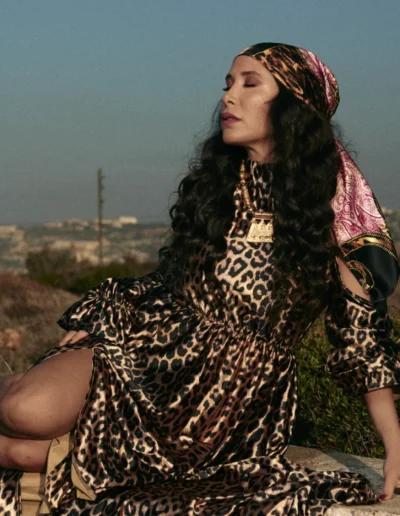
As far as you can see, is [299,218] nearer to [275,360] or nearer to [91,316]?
[275,360]

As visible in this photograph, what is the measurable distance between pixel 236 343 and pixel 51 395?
0.74m

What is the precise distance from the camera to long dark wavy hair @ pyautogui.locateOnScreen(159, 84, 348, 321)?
3.27 meters

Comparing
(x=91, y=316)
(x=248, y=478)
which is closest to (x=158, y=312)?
(x=91, y=316)

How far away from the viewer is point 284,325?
3.27 metres

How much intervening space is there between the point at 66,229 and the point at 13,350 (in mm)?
15622

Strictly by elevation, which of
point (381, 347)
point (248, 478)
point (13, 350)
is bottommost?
point (13, 350)

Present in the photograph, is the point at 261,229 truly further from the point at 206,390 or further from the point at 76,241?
the point at 76,241

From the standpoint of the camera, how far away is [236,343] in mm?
3234

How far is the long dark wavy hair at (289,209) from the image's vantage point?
129 inches

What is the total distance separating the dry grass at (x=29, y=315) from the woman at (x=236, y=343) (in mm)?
5452

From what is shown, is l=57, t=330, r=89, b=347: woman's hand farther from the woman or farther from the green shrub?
the green shrub

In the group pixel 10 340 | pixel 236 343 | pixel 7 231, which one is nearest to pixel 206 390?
pixel 236 343

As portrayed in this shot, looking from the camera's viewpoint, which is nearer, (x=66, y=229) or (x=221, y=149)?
A: (x=221, y=149)

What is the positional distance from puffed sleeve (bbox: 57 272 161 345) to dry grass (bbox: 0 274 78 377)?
5.24 meters
